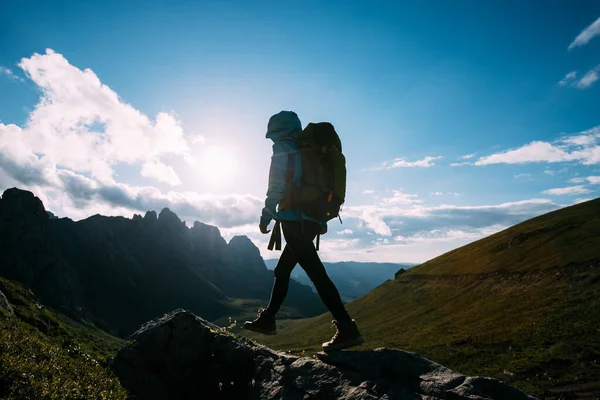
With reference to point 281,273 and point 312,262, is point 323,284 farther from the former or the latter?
point 281,273

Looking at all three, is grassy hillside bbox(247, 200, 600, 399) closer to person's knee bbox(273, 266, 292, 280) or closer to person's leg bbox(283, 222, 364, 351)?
person's leg bbox(283, 222, 364, 351)

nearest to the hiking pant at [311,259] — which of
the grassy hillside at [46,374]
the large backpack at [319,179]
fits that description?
the large backpack at [319,179]

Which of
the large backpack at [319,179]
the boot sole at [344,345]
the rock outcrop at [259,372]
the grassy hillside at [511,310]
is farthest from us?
the grassy hillside at [511,310]

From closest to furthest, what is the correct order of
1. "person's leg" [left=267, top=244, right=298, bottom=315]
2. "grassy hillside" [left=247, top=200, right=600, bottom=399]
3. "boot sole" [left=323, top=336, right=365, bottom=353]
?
"boot sole" [left=323, top=336, right=365, bottom=353], "person's leg" [left=267, top=244, right=298, bottom=315], "grassy hillside" [left=247, top=200, right=600, bottom=399]

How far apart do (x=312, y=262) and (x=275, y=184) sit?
176cm

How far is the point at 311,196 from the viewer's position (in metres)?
7.19

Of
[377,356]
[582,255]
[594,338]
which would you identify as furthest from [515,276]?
[377,356]

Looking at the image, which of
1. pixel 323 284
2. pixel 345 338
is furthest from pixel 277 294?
pixel 345 338

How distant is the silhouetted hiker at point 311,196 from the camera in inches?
283

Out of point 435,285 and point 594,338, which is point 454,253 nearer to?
point 435,285

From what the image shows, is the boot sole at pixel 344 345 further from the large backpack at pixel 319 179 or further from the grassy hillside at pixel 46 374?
the grassy hillside at pixel 46 374

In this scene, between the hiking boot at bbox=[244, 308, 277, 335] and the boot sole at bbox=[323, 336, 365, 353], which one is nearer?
the boot sole at bbox=[323, 336, 365, 353]

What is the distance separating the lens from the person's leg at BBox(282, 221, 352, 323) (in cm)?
718

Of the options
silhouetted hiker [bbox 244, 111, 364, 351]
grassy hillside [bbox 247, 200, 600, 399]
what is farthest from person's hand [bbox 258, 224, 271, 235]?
grassy hillside [bbox 247, 200, 600, 399]
